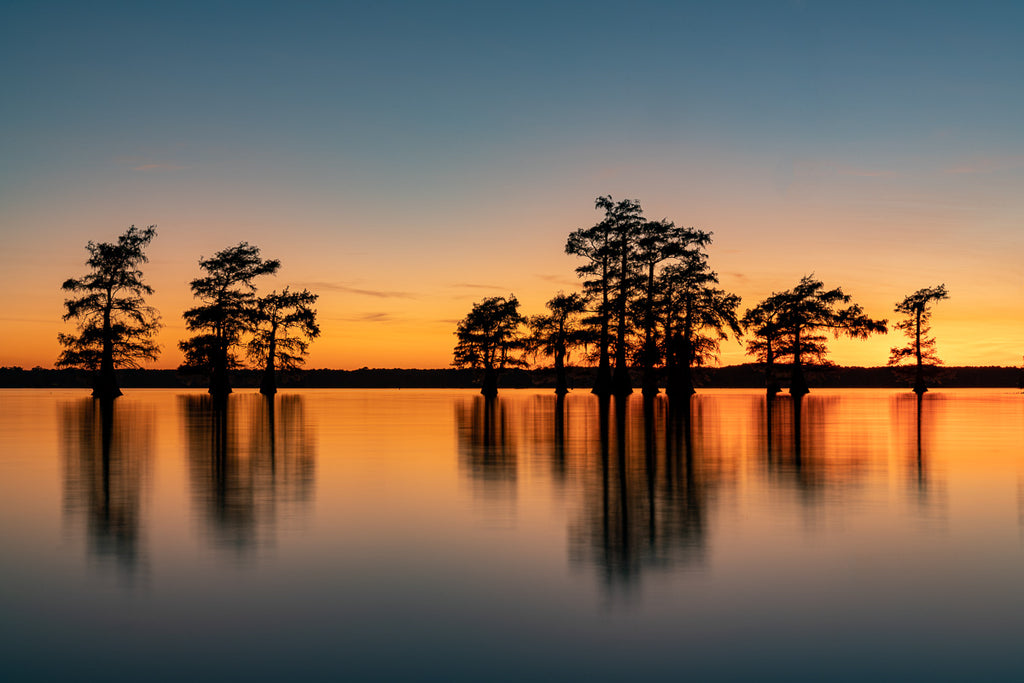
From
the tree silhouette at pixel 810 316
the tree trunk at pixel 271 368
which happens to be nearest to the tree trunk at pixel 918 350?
the tree silhouette at pixel 810 316

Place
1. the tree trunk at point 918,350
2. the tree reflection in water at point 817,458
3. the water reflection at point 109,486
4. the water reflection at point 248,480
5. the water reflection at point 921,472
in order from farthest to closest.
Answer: the tree trunk at point 918,350 < the tree reflection in water at point 817,458 < the water reflection at point 921,472 < the water reflection at point 248,480 < the water reflection at point 109,486

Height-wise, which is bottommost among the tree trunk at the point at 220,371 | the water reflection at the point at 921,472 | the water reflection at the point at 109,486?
the water reflection at the point at 921,472

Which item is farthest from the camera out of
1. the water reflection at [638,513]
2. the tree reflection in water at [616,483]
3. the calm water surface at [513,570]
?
the tree reflection in water at [616,483]

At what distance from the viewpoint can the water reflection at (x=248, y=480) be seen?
1124cm

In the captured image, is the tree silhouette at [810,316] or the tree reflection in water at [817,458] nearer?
the tree reflection in water at [817,458]

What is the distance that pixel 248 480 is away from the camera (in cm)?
1611

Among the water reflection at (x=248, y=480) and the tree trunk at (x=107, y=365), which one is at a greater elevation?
the tree trunk at (x=107, y=365)

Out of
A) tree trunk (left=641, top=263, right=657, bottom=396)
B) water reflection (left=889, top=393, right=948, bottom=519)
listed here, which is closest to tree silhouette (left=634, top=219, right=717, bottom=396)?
tree trunk (left=641, top=263, right=657, bottom=396)

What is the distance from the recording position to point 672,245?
63.2 m

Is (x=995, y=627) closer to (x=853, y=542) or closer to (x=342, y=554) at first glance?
(x=853, y=542)

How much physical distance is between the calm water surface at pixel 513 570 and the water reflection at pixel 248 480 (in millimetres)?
95

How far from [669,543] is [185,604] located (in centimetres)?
532

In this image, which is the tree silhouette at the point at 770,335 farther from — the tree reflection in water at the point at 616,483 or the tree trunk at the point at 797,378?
the tree reflection in water at the point at 616,483

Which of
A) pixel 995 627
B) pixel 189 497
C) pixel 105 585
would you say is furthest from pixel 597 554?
pixel 189 497
